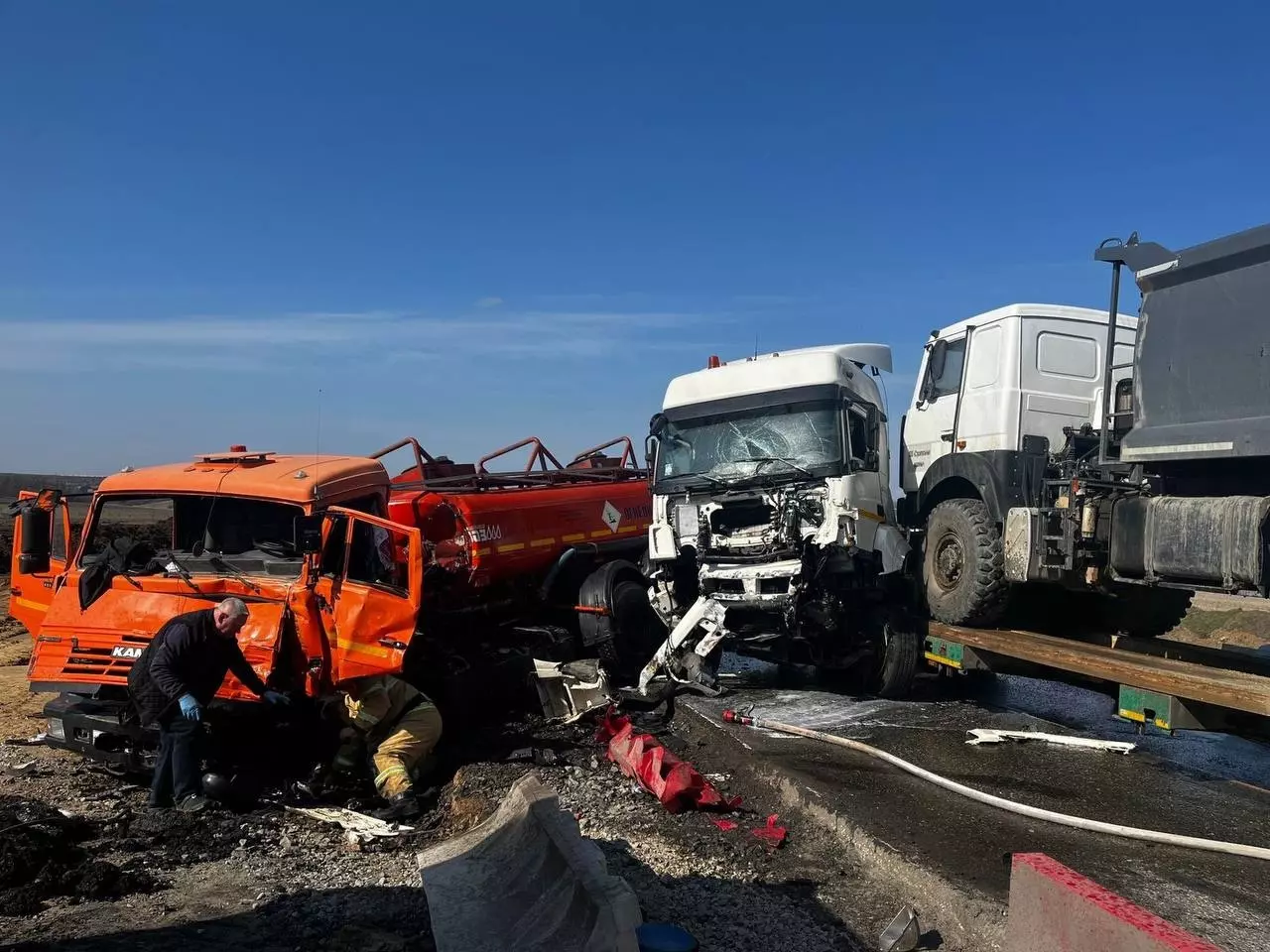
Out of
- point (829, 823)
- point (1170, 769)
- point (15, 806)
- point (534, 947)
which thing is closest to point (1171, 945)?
point (534, 947)

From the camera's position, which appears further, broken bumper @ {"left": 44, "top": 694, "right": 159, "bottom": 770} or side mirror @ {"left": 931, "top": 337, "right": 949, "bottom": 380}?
side mirror @ {"left": 931, "top": 337, "right": 949, "bottom": 380}

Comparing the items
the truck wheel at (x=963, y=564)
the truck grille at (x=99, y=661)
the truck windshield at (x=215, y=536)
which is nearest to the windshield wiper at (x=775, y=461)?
the truck wheel at (x=963, y=564)

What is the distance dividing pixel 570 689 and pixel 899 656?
111 inches

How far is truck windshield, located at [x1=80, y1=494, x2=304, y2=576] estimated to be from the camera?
6289 millimetres

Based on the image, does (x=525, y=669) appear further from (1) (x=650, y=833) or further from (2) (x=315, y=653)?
(1) (x=650, y=833)

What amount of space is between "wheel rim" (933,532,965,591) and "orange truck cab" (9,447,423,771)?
14.3 ft

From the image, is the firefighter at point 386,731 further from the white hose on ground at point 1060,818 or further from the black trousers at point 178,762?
the white hose on ground at point 1060,818

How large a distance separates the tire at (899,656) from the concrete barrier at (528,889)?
4.25 metres

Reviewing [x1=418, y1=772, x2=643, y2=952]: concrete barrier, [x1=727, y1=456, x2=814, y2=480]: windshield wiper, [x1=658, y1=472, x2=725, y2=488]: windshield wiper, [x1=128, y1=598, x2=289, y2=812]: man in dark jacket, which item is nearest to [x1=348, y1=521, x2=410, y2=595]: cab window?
[x1=128, y1=598, x2=289, y2=812]: man in dark jacket

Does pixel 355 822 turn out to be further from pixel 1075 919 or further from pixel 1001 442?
pixel 1001 442

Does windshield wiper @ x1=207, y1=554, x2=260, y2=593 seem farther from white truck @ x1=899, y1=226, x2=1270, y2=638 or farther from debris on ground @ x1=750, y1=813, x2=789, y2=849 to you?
white truck @ x1=899, y1=226, x2=1270, y2=638

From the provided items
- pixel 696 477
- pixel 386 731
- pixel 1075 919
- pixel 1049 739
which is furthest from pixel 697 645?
pixel 1075 919

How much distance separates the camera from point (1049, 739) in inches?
265

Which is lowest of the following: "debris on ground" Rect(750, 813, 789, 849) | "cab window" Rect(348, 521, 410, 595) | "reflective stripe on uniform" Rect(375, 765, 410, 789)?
"reflective stripe on uniform" Rect(375, 765, 410, 789)
